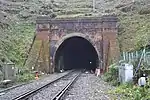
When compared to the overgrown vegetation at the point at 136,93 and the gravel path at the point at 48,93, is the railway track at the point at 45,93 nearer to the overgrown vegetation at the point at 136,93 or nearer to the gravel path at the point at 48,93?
the gravel path at the point at 48,93

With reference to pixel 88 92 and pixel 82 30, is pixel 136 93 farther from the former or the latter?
pixel 82 30

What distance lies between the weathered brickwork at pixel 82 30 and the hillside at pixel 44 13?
54.1 inches

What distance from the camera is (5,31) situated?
31.6m

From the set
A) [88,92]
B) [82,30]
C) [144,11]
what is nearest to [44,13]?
[82,30]

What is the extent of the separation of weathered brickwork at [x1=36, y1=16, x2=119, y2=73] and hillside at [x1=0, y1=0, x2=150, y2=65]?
1.37 metres

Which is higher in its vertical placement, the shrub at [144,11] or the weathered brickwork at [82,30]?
the shrub at [144,11]

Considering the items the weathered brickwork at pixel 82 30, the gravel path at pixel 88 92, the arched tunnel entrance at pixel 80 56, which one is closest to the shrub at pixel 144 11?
the weathered brickwork at pixel 82 30

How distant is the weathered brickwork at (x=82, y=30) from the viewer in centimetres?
3152

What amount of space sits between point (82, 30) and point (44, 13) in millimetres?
10438

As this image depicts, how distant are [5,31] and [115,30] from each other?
Answer: 10.6 meters

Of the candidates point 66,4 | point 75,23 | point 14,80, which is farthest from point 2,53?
point 66,4

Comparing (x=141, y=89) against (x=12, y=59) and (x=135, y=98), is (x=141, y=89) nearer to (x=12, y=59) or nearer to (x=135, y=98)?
(x=135, y=98)

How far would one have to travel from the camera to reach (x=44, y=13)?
4147cm

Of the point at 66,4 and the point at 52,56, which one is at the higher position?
the point at 66,4
